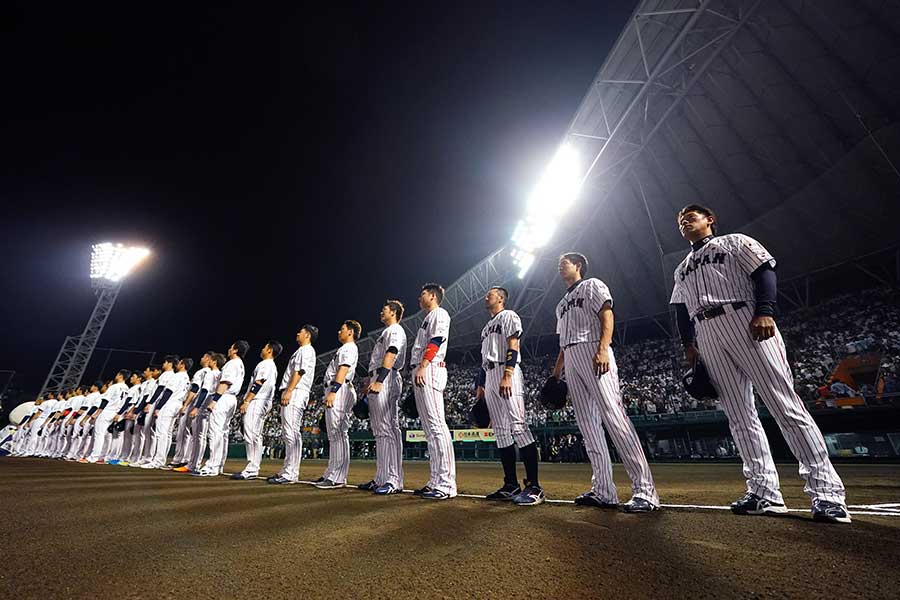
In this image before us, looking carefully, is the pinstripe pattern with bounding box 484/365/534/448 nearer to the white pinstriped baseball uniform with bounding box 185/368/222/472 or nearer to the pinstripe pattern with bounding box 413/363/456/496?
the pinstripe pattern with bounding box 413/363/456/496

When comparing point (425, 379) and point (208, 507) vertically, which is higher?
point (425, 379)

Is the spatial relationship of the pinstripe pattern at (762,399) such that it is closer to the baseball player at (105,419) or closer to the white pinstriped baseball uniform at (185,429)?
the white pinstriped baseball uniform at (185,429)

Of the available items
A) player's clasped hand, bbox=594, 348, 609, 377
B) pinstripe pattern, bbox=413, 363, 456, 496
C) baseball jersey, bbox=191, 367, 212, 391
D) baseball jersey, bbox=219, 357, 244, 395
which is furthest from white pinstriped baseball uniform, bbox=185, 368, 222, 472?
player's clasped hand, bbox=594, 348, 609, 377

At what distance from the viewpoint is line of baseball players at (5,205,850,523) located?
2.16 m

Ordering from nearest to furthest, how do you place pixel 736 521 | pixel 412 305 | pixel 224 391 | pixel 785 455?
pixel 736 521
pixel 224 391
pixel 785 455
pixel 412 305

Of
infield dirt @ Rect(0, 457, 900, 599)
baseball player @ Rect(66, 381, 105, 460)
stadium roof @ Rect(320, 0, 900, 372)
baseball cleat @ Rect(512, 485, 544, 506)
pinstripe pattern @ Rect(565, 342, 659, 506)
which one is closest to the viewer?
infield dirt @ Rect(0, 457, 900, 599)

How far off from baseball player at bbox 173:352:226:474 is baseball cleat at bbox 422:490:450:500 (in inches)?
159

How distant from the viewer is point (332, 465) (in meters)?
4.20

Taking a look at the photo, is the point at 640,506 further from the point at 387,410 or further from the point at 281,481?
the point at 281,481

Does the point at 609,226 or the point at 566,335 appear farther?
the point at 609,226

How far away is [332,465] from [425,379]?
165 cm

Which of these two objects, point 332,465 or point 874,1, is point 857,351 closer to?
point 874,1

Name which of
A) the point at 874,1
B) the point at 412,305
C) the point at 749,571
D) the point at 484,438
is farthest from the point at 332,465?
the point at 412,305

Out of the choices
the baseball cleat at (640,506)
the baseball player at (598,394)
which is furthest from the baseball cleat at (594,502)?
the baseball cleat at (640,506)
